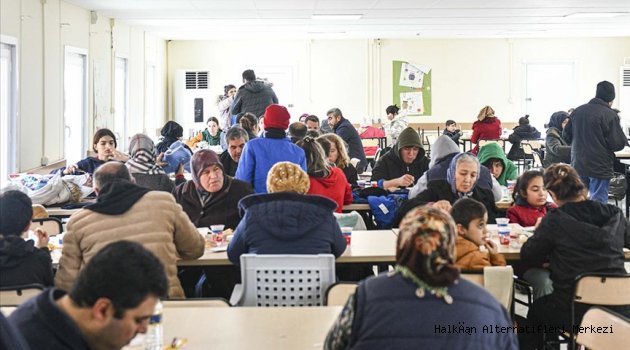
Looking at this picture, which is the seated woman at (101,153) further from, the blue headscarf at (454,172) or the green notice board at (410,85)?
the green notice board at (410,85)

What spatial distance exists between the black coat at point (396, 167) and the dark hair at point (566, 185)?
2.89 m

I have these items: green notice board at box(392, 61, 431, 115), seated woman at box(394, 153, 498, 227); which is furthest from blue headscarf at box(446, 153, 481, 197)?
green notice board at box(392, 61, 431, 115)

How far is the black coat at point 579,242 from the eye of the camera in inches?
156

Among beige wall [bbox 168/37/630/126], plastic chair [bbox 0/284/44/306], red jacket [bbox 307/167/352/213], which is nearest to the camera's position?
plastic chair [bbox 0/284/44/306]

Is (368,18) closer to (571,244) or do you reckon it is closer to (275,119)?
(275,119)

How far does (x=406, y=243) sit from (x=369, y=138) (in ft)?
37.0

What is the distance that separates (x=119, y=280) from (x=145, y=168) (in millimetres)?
4539

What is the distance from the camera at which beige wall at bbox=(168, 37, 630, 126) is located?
16.6m

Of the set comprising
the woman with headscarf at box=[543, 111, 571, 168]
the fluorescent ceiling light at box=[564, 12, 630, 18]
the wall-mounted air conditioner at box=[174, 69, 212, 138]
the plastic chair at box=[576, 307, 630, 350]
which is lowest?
the plastic chair at box=[576, 307, 630, 350]

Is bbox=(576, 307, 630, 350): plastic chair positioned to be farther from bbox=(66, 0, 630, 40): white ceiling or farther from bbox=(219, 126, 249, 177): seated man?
bbox=(66, 0, 630, 40): white ceiling

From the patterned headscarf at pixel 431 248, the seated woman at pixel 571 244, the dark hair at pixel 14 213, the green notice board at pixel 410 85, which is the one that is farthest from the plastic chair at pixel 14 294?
the green notice board at pixel 410 85

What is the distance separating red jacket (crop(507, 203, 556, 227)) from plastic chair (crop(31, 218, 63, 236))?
308 cm

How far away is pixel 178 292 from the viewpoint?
13.0 feet

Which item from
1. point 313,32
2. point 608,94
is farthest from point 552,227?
point 313,32
